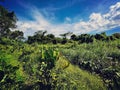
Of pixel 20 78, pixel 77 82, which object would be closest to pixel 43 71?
pixel 20 78

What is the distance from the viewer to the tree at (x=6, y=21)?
32.3m

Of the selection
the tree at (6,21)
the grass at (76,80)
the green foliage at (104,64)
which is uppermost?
the tree at (6,21)

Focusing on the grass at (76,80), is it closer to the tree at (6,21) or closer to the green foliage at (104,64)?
the green foliage at (104,64)

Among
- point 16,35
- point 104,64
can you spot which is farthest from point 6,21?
point 104,64

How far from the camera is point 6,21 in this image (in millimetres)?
32875

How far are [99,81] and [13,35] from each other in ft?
116

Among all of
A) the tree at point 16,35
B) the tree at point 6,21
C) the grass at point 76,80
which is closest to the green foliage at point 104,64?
the grass at point 76,80

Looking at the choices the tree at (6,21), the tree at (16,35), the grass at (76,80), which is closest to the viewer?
the grass at (76,80)

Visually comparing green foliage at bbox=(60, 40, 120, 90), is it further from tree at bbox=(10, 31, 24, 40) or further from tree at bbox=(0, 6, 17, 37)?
tree at bbox=(10, 31, 24, 40)

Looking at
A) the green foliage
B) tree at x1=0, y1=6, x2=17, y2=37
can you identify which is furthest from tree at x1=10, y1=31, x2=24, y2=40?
the green foliage

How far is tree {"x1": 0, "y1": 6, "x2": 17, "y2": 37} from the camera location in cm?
3228

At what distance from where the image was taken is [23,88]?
543 centimetres

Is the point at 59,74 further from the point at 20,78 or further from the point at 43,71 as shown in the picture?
the point at 20,78

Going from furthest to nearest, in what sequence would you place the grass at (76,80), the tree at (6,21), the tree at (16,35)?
the tree at (16,35) → the tree at (6,21) → the grass at (76,80)
